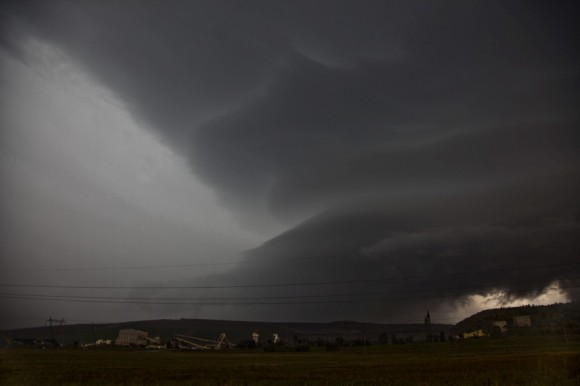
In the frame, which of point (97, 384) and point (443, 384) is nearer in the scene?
point (443, 384)

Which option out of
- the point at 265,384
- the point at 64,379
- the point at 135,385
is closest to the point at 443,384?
the point at 265,384

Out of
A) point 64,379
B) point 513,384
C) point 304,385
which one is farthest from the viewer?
point 64,379

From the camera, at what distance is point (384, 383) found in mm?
54594

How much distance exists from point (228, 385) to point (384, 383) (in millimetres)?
16138

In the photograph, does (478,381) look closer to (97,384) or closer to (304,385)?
(304,385)

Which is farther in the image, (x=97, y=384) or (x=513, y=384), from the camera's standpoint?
(x=97, y=384)

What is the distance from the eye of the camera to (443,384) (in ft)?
166

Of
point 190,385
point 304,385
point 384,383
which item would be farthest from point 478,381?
point 190,385

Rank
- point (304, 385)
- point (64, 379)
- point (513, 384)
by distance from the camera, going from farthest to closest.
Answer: point (64, 379), point (304, 385), point (513, 384)

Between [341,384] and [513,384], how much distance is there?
16.6m

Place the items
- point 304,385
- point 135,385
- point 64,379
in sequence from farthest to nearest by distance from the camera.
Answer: point 64,379 < point 304,385 < point 135,385

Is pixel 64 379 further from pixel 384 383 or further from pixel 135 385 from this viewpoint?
pixel 384 383

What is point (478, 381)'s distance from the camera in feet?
178

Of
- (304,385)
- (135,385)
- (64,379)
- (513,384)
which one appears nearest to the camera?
(513,384)
